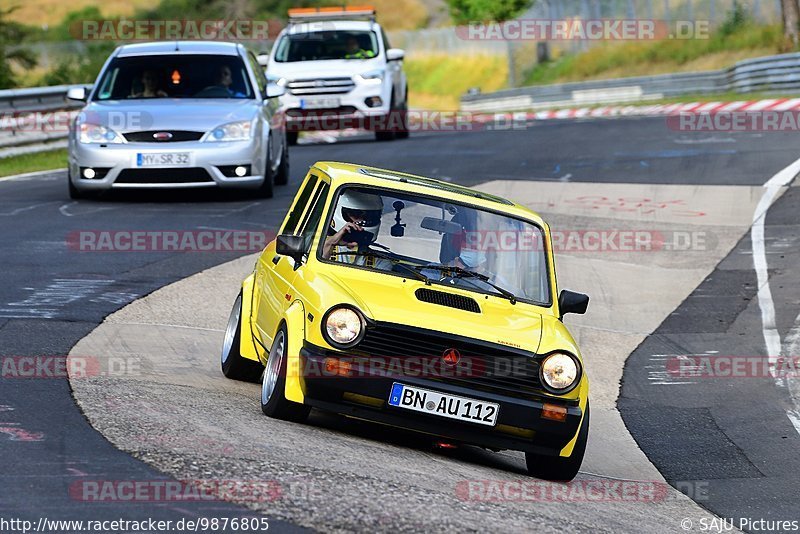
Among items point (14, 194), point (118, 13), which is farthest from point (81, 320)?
point (118, 13)

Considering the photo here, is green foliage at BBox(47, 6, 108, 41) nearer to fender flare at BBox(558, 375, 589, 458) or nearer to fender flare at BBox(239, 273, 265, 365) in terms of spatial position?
fender flare at BBox(239, 273, 265, 365)

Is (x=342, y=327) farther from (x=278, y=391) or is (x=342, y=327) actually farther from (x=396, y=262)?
(x=396, y=262)

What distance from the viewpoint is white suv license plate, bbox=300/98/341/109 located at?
1021 inches

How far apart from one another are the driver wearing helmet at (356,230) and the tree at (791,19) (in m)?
34.7

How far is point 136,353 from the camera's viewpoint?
31.6ft

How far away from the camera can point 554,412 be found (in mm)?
7500

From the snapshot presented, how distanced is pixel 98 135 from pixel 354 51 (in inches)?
421

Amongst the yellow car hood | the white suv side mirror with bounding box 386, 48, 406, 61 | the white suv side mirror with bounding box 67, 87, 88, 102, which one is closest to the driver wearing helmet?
the yellow car hood

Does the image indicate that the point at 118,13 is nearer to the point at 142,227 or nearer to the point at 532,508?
the point at 142,227

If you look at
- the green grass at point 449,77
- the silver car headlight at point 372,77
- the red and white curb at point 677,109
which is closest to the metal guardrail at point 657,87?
the red and white curb at point 677,109

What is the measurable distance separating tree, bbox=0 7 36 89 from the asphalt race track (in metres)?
21.1

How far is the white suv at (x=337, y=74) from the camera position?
85.1ft

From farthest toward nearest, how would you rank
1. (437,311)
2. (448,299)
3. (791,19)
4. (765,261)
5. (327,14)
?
1. (791,19)
2. (327,14)
3. (765,261)
4. (448,299)
5. (437,311)

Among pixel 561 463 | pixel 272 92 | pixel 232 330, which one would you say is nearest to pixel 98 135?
pixel 272 92
